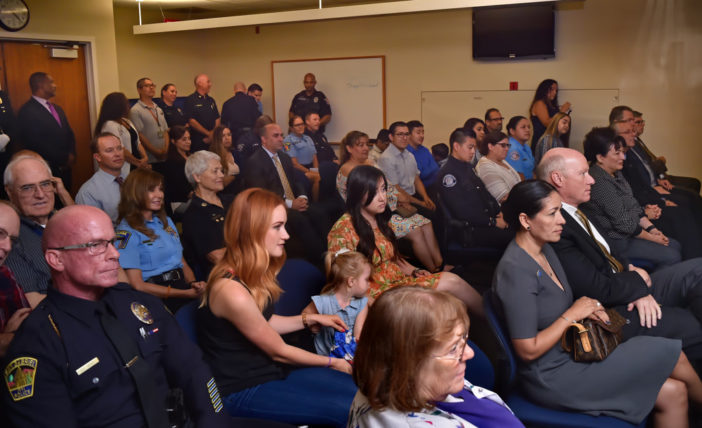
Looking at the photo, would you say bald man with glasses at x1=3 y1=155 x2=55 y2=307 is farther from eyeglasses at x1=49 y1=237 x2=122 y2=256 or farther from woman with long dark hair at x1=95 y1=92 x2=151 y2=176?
woman with long dark hair at x1=95 y1=92 x2=151 y2=176

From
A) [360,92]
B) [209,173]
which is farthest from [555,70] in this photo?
[209,173]

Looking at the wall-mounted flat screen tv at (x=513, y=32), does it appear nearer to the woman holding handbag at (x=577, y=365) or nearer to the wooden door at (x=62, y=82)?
the wooden door at (x=62, y=82)

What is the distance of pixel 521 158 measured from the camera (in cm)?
492

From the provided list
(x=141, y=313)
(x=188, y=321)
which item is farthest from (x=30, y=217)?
(x=141, y=313)

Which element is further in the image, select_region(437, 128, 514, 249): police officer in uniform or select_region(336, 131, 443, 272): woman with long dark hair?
select_region(336, 131, 443, 272): woman with long dark hair

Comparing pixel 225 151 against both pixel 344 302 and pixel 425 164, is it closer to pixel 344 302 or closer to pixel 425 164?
pixel 425 164

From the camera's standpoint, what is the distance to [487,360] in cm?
241

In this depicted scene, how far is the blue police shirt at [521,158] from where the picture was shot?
15.6 ft

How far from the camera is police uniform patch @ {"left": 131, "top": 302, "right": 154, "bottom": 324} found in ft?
6.07

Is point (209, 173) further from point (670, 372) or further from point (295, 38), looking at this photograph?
point (670, 372)

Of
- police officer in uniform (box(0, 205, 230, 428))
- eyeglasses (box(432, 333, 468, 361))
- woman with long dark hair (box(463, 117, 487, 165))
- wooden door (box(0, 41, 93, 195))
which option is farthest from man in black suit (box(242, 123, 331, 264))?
eyeglasses (box(432, 333, 468, 361))

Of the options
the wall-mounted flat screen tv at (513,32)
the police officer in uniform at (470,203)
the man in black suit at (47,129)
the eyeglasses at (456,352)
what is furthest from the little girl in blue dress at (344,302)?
the wall-mounted flat screen tv at (513,32)

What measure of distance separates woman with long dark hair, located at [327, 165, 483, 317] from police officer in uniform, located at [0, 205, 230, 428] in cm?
143

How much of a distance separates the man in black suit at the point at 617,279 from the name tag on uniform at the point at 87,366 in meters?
1.87
